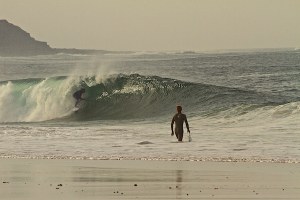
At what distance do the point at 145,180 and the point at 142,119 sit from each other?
21.5 meters

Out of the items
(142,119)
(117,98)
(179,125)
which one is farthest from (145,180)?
(117,98)

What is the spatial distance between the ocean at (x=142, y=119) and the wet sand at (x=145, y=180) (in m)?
1.50

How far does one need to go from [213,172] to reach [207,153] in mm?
4270

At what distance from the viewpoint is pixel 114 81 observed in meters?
49.3

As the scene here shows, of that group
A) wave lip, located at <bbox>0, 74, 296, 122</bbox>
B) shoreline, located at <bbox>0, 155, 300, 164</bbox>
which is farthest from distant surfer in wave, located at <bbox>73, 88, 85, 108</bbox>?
shoreline, located at <bbox>0, 155, 300, 164</bbox>

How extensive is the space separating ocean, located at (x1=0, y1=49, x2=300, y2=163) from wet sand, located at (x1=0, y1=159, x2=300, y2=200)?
59.0 inches

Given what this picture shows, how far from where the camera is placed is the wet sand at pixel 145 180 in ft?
46.4

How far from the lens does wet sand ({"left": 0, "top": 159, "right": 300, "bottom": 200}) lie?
14.1 meters

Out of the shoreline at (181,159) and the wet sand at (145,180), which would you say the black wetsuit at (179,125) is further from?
the wet sand at (145,180)

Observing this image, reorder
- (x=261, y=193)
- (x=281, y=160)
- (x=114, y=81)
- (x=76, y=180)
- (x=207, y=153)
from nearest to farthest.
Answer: (x=261, y=193) → (x=76, y=180) → (x=281, y=160) → (x=207, y=153) → (x=114, y=81)

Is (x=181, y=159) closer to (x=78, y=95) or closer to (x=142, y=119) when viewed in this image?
(x=142, y=119)

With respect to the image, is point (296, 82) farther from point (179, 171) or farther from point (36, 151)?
point (179, 171)

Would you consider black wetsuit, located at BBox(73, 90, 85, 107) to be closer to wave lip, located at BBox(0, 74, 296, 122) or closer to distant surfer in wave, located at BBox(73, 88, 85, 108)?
distant surfer in wave, located at BBox(73, 88, 85, 108)

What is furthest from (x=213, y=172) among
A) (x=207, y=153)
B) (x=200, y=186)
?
(x=207, y=153)
